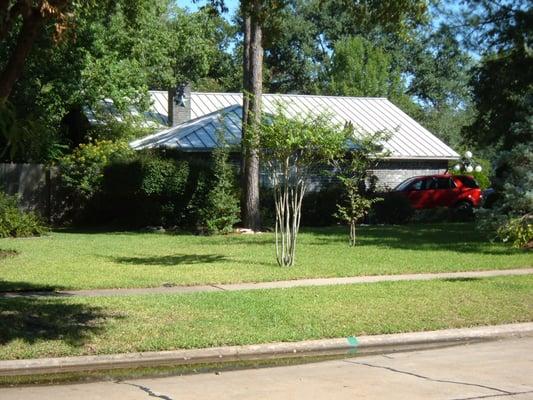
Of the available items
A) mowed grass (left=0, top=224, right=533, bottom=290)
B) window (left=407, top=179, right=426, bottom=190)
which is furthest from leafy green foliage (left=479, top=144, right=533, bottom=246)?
window (left=407, top=179, right=426, bottom=190)

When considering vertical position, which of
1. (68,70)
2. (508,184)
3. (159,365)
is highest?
(68,70)

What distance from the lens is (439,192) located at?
92.5 feet

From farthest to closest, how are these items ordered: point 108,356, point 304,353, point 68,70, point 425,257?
point 68,70, point 425,257, point 304,353, point 108,356

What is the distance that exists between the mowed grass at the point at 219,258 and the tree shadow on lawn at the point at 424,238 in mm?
26

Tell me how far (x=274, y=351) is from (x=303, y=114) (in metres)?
19.7

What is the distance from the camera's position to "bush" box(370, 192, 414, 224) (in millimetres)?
25812

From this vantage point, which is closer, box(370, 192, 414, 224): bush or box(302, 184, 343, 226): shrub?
box(302, 184, 343, 226): shrub

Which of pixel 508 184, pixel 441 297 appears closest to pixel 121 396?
pixel 441 297

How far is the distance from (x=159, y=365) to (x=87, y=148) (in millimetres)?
17860

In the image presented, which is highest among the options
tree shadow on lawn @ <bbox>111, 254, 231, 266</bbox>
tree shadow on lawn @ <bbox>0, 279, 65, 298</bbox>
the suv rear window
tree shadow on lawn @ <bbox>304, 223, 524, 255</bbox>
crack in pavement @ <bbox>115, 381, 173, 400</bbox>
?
the suv rear window

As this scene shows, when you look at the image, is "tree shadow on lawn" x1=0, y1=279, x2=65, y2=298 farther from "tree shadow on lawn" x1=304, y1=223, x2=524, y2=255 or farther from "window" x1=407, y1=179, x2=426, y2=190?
"window" x1=407, y1=179, x2=426, y2=190

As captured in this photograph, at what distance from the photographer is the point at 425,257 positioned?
51.7 ft

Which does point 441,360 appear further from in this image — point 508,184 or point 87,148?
point 87,148

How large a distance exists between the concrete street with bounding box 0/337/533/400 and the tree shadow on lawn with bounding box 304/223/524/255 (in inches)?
376
